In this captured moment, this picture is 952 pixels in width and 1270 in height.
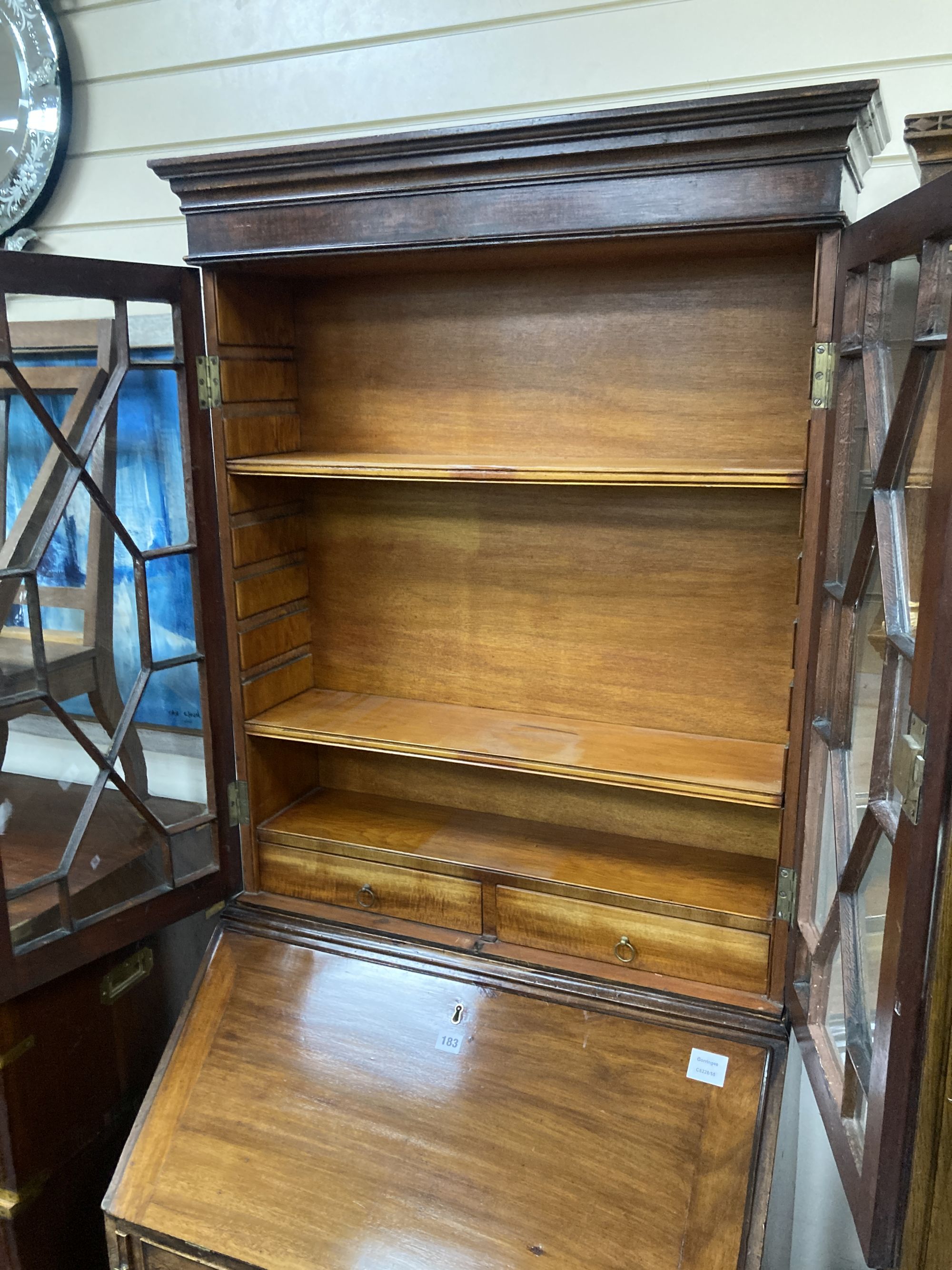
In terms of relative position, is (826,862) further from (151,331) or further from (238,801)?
(151,331)

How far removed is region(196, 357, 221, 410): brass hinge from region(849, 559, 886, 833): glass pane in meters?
1.16

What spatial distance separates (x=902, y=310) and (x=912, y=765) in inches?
20.9

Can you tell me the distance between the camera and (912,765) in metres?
0.99

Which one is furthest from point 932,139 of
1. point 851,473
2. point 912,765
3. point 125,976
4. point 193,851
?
point 125,976

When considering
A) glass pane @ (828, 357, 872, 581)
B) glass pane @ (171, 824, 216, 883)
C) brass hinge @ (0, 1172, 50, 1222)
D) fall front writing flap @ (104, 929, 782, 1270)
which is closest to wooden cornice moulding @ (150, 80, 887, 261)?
glass pane @ (828, 357, 872, 581)

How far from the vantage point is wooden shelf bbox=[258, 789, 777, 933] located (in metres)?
1.67

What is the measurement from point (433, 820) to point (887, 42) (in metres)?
1.62

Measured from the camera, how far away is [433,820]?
2.00m

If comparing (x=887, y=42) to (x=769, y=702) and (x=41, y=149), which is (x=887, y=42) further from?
(x=41, y=149)

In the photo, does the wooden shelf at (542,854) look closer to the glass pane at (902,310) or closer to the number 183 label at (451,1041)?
the number 183 label at (451,1041)

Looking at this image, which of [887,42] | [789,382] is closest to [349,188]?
[789,382]

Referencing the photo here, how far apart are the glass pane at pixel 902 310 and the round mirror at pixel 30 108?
1888 mm

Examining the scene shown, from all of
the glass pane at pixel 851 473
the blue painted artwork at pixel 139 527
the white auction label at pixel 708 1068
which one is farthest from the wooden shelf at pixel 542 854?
the glass pane at pixel 851 473

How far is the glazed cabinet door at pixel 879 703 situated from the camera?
0.96 metres
